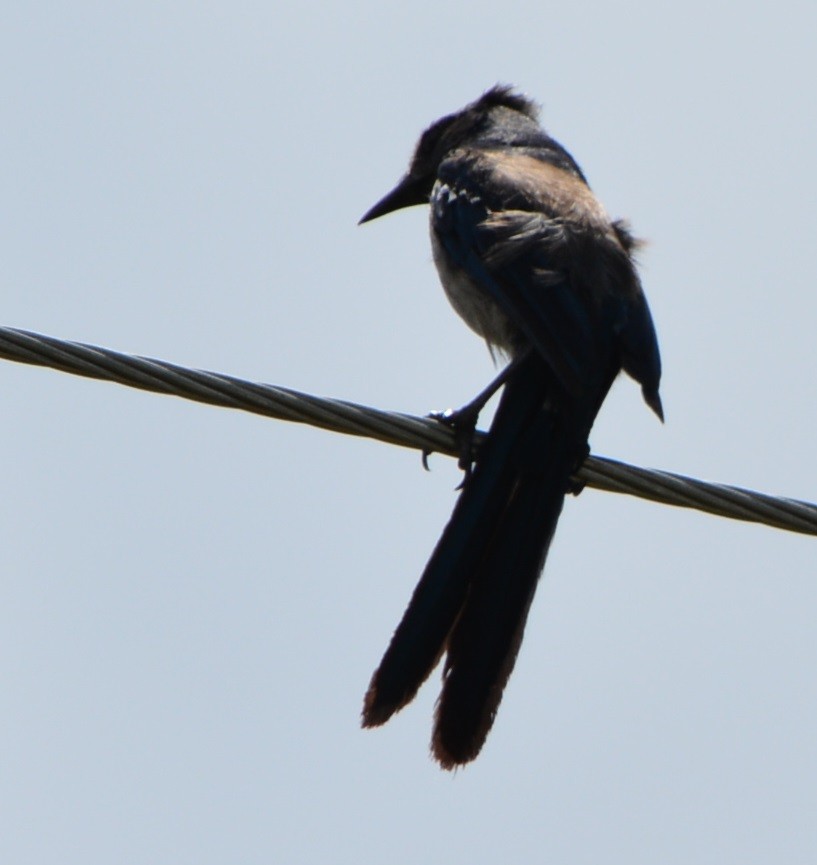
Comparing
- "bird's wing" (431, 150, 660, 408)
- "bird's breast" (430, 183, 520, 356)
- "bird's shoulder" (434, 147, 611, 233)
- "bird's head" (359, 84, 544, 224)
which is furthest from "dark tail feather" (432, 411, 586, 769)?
"bird's head" (359, 84, 544, 224)

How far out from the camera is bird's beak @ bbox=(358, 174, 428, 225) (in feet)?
30.8

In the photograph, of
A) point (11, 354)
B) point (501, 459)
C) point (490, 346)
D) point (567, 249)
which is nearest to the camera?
point (11, 354)

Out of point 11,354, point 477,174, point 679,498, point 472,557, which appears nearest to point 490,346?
point 477,174

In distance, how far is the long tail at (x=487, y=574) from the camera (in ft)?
19.2

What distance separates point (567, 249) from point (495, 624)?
60.5 inches

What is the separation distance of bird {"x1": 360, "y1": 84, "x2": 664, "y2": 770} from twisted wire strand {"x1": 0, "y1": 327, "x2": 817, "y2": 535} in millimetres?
846

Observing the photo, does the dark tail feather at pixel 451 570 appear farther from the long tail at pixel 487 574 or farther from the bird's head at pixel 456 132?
the bird's head at pixel 456 132

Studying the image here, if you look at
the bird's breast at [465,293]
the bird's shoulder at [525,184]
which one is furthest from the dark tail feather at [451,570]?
the bird's shoulder at [525,184]

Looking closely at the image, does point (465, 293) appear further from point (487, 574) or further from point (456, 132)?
point (456, 132)

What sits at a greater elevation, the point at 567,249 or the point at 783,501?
the point at 567,249

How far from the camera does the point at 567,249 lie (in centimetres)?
668

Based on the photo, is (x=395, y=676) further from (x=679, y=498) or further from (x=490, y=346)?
(x=490, y=346)

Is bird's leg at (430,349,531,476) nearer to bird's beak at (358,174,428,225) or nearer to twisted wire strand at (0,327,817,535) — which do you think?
twisted wire strand at (0,327,817,535)

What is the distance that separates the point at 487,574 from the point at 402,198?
3721 millimetres
